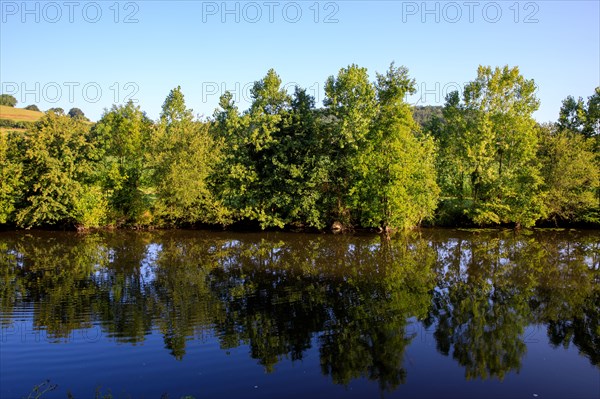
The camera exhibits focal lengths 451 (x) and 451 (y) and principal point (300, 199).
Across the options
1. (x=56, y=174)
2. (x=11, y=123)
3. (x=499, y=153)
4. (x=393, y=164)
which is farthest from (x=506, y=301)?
(x=11, y=123)

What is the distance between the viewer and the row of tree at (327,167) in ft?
118

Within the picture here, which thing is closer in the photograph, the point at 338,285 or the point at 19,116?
the point at 338,285

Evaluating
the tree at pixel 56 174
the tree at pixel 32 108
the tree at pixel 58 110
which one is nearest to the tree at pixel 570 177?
the tree at pixel 56 174

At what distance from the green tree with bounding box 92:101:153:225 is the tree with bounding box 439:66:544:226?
28554 millimetres

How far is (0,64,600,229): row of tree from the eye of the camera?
36031 millimetres

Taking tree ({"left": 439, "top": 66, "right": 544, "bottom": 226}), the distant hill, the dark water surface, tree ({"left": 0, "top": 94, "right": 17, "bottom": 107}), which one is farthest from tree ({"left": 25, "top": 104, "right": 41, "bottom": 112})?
tree ({"left": 439, "top": 66, "right": 544, "bottom": 226})

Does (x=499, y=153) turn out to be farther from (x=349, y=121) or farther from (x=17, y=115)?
(x=17, y=115)

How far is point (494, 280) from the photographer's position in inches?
898

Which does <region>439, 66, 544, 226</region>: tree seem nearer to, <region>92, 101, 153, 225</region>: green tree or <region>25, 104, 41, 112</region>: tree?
<region>92, 101, 153, 225</region>: green tree

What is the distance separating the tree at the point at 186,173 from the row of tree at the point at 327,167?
12cm

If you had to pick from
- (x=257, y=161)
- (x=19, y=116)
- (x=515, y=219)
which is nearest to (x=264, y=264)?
(x=257, y=161)

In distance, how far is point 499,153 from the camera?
40.4 metres

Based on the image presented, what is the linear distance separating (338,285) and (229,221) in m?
20.2

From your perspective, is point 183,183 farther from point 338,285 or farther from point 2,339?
point 2,339
